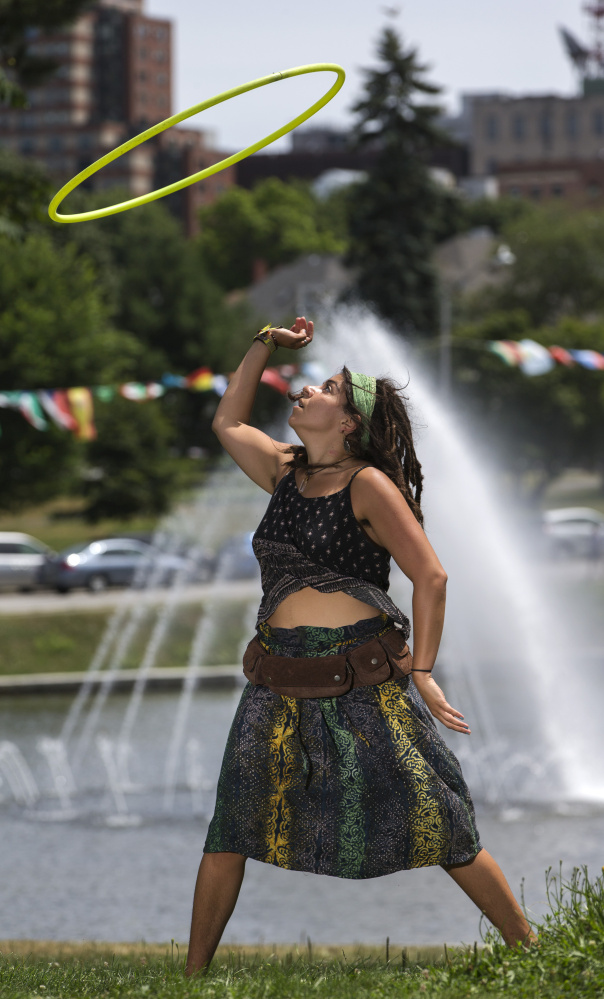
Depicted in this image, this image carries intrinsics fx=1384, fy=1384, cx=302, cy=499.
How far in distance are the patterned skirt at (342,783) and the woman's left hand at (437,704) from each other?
4.7 inches

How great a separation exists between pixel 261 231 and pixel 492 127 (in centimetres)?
4899

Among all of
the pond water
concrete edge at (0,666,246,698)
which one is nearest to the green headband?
the pond water

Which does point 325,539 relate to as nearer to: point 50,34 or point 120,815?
point 120,815

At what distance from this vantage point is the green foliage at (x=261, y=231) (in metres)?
93.8

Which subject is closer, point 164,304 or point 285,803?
point 285,803

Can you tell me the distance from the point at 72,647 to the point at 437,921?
12057 mm

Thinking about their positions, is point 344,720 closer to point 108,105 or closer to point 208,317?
point 208,317

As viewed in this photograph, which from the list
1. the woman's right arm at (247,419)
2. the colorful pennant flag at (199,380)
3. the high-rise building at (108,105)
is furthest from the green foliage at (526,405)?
the high-rise building at (108,105)

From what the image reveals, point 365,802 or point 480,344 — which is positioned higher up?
point 480,344

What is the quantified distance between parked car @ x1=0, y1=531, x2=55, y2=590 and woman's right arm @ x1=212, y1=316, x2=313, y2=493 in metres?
25.6

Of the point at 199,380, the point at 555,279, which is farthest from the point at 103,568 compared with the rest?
the point at 555,279

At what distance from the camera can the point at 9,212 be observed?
38.3 feet

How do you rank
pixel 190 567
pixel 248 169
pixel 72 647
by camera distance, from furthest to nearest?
1. pixel 248 169
2. pixel 190 567
3. pixel 72 647

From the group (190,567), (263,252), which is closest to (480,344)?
(190,567)
